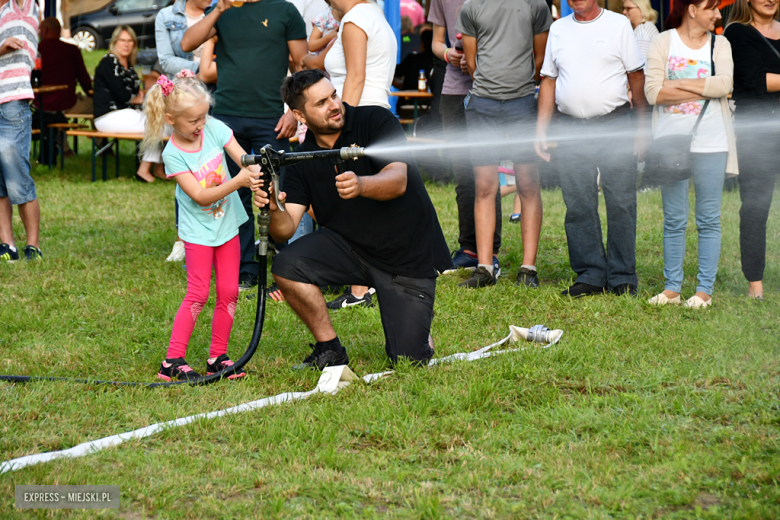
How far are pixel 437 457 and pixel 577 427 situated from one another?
669 millimetres

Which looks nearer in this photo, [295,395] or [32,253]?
[295,395]

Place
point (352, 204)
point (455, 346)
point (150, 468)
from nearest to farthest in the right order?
point (150, 468) < point (352, 204) < point (455, 346)

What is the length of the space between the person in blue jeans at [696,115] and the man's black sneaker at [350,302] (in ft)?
6.48

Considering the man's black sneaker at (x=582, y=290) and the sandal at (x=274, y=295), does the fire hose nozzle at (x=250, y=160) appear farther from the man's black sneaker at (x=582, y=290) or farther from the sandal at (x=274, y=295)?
the man's black sneaker at (x=582, y=290)

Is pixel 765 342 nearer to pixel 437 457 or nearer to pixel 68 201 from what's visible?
pixel 437 457

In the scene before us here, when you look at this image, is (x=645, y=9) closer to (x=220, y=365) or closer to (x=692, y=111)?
(x=692, y=111)

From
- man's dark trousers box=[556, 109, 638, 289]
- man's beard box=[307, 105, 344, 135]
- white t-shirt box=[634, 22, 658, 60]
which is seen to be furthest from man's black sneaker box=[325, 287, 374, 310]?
white t-shirt box=[634, 22, 658, 60]

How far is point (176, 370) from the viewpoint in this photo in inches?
172

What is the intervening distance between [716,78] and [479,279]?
7.13 feet

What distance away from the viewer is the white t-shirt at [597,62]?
5.70 metres

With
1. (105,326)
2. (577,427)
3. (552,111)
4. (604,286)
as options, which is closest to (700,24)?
(552,111)

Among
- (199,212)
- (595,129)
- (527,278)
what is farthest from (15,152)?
(595,129)

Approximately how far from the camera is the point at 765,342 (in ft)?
15.2

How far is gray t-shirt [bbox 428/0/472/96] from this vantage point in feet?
23.1
